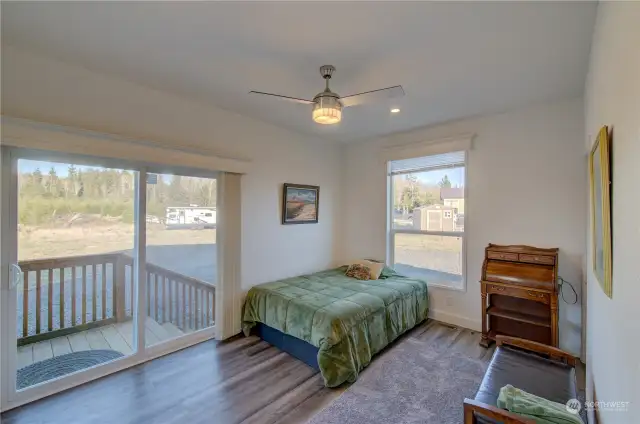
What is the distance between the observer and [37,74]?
86.5 inches

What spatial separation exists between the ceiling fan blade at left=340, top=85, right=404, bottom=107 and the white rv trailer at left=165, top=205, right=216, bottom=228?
Answer: 203 cm

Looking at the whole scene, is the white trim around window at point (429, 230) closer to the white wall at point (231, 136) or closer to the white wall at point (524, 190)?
the white wall at point (524, 190)

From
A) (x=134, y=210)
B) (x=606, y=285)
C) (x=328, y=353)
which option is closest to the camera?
(x=606, y=285)

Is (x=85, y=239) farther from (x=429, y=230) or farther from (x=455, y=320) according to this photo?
(x=455, y=320)

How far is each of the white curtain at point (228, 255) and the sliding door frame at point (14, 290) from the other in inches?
29.6

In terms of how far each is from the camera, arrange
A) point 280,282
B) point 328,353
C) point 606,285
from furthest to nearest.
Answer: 1. point 280,282
2. point 328,353
3. point 606,285

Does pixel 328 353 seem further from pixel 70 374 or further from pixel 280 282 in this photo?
pixel 70 374

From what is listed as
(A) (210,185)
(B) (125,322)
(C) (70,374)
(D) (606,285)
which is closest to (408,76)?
(D) (606,285)

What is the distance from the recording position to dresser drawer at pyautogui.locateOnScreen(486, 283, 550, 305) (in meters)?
2.83

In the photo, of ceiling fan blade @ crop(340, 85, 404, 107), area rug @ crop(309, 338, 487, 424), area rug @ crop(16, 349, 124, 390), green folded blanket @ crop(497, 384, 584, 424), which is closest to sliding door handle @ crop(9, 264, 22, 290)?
area rug @ crop(16, 349, 124, 390)

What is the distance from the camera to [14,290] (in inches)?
85.4

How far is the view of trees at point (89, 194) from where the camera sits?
2.27 m

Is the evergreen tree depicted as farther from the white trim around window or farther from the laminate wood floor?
the laminate wood floor

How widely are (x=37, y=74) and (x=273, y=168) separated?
2.31 meters
